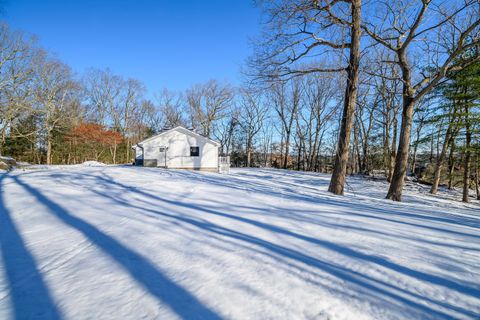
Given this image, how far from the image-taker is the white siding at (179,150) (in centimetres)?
1859

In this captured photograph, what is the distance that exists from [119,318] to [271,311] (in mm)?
893

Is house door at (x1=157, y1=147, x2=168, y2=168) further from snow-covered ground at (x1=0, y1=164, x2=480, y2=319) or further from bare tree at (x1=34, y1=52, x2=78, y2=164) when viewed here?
snow-covered ground at (x1=0, y1=164, x2=480, y2=319)

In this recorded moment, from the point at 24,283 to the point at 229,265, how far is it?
154 centimetres

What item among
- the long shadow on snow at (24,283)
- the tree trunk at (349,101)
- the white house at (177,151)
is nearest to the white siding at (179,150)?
the white house at (177,151)

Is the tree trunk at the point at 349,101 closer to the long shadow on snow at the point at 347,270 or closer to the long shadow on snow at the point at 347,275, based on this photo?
the long shadow on snow at the point at 347,270

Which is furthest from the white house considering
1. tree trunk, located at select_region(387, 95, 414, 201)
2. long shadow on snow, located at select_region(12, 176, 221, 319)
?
long shadow on snow, located at select_region(12, 176, 221, 319)

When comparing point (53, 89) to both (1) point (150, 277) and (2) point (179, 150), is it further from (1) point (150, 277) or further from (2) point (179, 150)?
(1) point (150, 277)

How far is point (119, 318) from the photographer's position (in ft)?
4.08

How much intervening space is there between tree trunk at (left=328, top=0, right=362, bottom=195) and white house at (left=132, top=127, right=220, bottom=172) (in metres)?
13.2

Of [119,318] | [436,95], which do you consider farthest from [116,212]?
[436,95]

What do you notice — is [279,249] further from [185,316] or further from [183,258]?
[185,316]

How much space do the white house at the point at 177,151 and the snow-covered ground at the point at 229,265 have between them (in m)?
15.2

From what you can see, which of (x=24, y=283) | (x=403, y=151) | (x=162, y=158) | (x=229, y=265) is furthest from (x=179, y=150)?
(x=229, y=265)

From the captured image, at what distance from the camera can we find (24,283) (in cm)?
160
